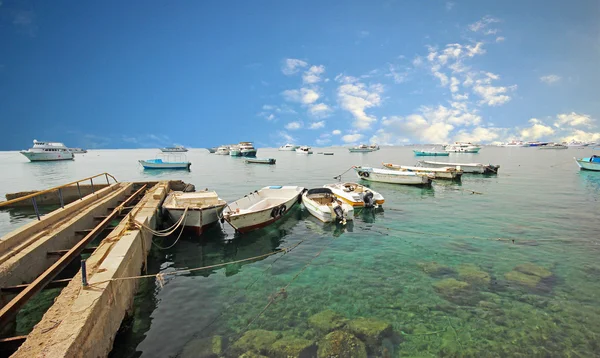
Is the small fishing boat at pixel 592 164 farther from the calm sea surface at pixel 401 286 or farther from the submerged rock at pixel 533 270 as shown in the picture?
the submerged rock at pixel 533 270

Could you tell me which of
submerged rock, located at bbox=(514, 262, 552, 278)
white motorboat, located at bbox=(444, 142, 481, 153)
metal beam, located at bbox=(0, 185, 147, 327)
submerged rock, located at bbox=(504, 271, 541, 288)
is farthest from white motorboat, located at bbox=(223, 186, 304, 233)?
white motorboat, located at bbox=(444, 142, 481, 153)

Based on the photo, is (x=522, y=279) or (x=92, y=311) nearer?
(x=92, y=311)

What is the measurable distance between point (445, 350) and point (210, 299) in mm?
6761

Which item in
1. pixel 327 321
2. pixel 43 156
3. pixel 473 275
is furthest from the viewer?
pixel 43 156

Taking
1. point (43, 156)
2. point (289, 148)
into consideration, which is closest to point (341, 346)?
point (43, 156)

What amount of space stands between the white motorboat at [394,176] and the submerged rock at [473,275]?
2180 centimetres

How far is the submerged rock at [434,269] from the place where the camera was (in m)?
10.5

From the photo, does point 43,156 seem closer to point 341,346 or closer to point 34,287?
point 34,287

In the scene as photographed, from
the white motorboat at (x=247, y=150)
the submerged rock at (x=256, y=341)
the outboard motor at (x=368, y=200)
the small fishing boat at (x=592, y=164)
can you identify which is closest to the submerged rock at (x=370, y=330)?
the submerged rock at (x=256, y=341)

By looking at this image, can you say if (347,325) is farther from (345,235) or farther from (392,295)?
(345,235)

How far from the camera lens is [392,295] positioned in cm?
899

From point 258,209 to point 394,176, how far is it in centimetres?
2189

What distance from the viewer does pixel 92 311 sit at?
17.7ft

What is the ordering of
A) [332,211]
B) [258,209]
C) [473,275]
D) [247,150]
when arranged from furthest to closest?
[247,150]
[258,209]
[332,211]
[473,275]
